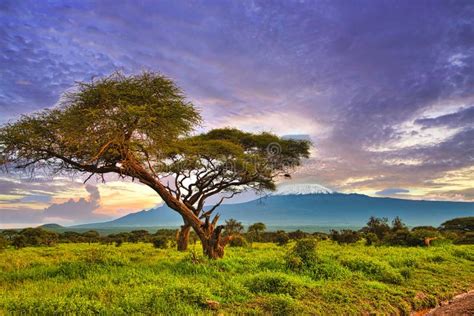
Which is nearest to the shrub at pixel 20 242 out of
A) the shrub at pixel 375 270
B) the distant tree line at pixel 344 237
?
the distant tree line at pixel 344 237

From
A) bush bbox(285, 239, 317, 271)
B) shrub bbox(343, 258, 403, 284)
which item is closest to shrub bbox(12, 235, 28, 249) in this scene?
bush bbox(285, 239, 317, 271)

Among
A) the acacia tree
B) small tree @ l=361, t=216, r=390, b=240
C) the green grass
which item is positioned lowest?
the green grass

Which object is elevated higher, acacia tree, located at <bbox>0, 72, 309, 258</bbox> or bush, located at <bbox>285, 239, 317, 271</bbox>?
acacia tree, located at <bbox>0, 72, 309, 258</bbox>

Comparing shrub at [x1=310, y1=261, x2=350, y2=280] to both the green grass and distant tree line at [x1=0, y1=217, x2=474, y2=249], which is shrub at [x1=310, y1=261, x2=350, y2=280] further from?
distant tree line at [x1=0, y1=217, x2=474, y2=249]

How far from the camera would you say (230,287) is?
9859 mm

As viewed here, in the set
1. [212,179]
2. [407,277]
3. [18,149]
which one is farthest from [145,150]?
[407,277]

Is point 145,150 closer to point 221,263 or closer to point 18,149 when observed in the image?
point 18,149

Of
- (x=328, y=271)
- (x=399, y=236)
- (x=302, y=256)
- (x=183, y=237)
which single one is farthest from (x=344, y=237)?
(x=328, y=271)

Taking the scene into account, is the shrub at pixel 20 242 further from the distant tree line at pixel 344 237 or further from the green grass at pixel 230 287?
the green grass at pixel 230 287

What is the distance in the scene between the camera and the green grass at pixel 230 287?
805cm

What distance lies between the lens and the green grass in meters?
8.05

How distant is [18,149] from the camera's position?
1416 cm

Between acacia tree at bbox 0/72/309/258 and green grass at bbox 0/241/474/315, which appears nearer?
green grass at bbox 0/241/474/315

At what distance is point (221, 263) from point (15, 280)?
659 centimetres
